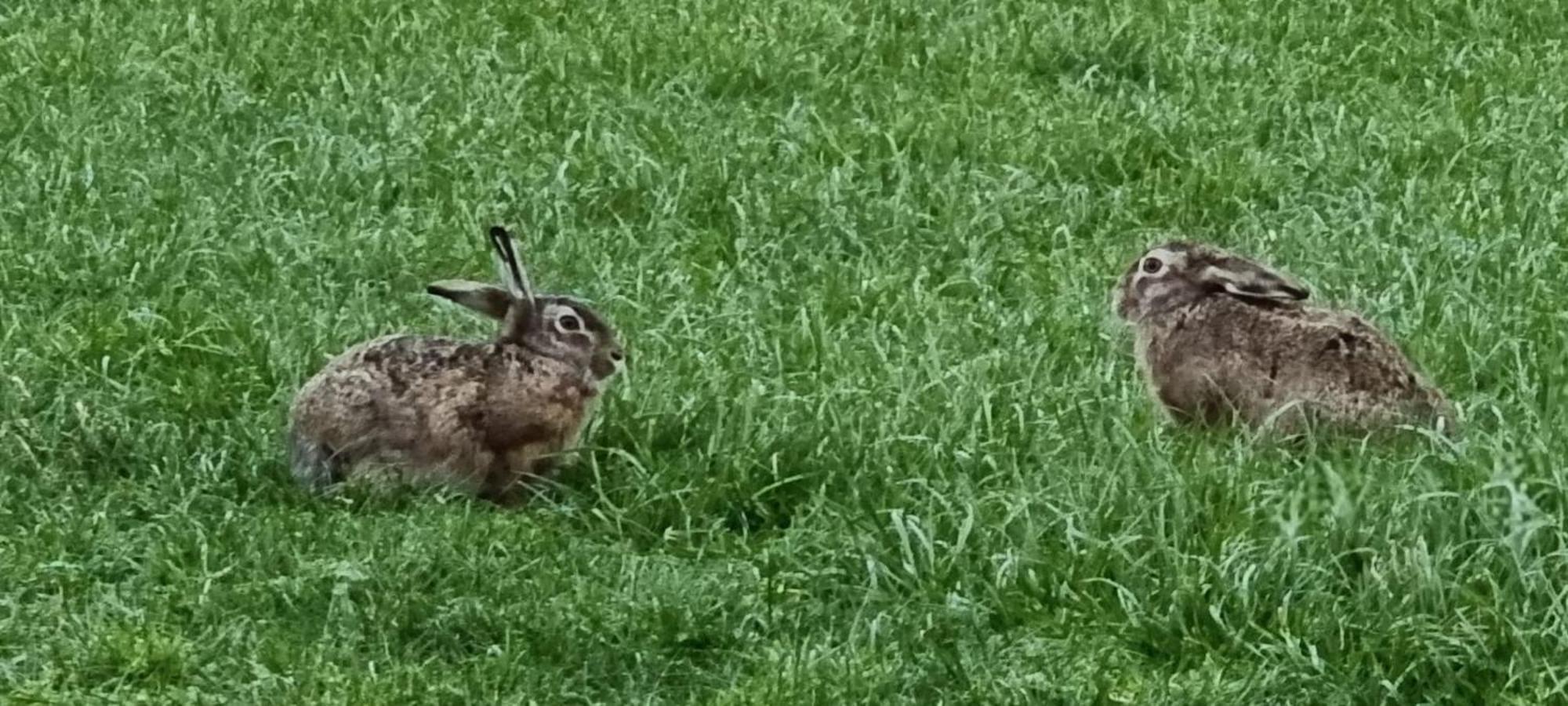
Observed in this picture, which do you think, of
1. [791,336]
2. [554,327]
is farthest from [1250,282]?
[554,327]

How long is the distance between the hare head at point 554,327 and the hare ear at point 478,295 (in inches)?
1.0

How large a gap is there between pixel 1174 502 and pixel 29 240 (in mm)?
3781

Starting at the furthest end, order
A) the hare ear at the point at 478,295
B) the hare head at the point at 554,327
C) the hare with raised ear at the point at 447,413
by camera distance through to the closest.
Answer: the hare ear at the point at 478,295
the hare head at the point at 554,327
the hare with raised ear at the point at 447,413

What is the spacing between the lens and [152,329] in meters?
7.13

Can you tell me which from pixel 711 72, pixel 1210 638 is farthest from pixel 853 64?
pixel 1210 638

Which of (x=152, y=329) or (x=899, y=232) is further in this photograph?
(x=899, y=232)

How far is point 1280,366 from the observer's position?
20.6ft

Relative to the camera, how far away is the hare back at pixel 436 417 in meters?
6.02

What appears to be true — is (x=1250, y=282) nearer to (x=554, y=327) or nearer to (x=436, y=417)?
(x=554, y=327)

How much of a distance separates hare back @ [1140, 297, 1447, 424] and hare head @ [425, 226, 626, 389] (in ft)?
4.03

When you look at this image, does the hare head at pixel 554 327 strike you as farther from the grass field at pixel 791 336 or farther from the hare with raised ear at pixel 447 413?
the grass field at pixel 791 336

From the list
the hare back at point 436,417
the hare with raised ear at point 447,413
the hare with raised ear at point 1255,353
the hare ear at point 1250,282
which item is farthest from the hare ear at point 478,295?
the hare ear at point 1250,282

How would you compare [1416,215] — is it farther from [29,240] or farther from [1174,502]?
[29,240]

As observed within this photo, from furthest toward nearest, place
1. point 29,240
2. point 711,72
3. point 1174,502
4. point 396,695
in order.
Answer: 1. point 711,72
2. point 29,240
3. point 1174,502
4. point 396,695
